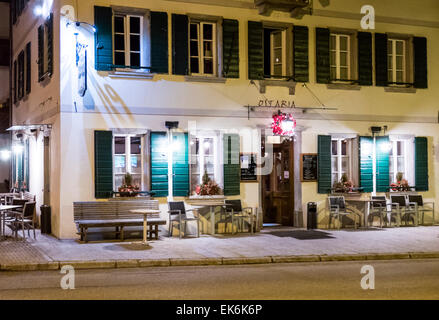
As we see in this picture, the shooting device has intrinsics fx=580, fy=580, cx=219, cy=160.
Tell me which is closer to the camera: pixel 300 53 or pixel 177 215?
pixel 177 215

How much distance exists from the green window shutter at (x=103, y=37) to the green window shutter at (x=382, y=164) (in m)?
8.01

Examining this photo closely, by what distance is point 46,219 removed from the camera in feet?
48.5

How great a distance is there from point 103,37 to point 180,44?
196 cm

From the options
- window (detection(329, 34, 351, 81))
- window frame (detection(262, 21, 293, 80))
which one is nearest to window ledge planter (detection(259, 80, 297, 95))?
window frame (detection(262, 21, 293, 80))

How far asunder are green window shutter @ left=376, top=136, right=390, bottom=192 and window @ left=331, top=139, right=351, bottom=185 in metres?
0.85

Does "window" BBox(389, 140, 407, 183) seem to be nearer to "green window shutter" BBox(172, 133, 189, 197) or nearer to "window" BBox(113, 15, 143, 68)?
"green window shutter" BBox(172, 133, 189, 197)

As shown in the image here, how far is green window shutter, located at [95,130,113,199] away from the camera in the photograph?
14.1m

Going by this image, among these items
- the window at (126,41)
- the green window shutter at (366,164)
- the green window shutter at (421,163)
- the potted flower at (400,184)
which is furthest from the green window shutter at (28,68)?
the green window shutter at (421,163)

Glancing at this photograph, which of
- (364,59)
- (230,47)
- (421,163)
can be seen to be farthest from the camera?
(421,163)

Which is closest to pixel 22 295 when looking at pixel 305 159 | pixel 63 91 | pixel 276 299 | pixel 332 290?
pixel 276 299

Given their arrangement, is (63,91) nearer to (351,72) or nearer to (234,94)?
(234,94)

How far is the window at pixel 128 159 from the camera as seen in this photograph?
577 inches

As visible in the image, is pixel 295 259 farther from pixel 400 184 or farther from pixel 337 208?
pixel 400 184

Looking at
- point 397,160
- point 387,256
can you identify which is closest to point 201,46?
point 397,160
